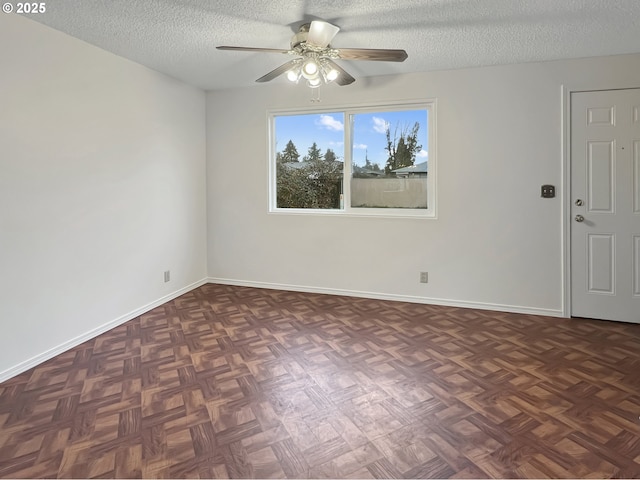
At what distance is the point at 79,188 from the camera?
3004mm

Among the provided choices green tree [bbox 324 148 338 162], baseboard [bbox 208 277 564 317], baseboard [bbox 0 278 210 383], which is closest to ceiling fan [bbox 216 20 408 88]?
green tree [bbox 324 148 338 162]

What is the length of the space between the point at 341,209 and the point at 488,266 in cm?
163

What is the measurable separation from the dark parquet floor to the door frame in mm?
307

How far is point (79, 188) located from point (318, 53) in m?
2.05

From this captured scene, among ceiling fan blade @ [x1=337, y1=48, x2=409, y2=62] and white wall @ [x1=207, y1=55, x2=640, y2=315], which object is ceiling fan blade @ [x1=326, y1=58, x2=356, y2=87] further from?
white wall @ [x1=207, y1=55, x2=640, y2=315]

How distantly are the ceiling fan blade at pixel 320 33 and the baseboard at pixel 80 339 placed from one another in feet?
9.05

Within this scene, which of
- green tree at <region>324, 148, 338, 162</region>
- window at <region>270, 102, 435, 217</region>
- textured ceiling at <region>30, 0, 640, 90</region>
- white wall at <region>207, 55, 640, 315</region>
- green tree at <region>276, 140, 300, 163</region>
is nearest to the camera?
textured ceiling at <region>30, 0, 640, 90</region>

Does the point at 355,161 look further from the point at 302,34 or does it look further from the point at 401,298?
the point at 302,34

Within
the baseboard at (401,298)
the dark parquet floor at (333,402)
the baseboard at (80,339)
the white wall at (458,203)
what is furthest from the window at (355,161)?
the baseboard at (80,339)

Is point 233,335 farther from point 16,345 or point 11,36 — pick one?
point 11,36

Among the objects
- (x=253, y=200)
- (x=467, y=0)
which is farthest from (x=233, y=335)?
(x=467, y=0)

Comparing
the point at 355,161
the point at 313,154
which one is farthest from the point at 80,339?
the point at 355,161

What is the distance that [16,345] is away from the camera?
101 inches

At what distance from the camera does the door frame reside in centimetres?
346
